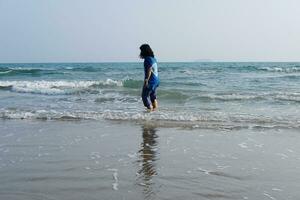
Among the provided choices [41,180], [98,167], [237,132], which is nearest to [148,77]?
[237,132]

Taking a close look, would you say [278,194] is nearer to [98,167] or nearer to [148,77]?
[98,167]

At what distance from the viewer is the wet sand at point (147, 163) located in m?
4.17

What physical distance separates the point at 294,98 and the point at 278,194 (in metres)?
11.0

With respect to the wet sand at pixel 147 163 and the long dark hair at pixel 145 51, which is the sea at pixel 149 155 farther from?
the long dark hair at pixel 145 51

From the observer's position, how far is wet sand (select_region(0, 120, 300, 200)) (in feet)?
13.7

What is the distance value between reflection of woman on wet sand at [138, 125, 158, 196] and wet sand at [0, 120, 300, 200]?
0.03ft

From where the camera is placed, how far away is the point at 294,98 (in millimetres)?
14445

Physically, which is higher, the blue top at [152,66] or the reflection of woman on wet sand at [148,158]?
the blue top at [152,66]

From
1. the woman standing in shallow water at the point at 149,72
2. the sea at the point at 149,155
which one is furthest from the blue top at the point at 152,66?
the sea at the point at 149,155

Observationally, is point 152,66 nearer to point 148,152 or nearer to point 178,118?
point 178,118

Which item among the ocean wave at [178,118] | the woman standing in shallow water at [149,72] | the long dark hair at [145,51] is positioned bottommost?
the ocean wave at [178,118]

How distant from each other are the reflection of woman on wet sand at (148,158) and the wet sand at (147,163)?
0.01 metres

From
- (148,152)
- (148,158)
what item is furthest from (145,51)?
(148,158)

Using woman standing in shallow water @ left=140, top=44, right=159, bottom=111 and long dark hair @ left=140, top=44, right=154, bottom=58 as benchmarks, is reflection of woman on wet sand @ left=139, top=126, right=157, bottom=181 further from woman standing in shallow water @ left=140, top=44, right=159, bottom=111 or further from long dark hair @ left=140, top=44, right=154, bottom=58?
long dark hair @ left=140, top=44, right=154, bottom=58
